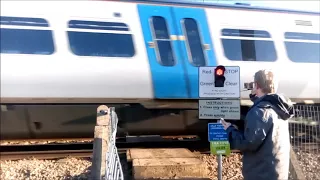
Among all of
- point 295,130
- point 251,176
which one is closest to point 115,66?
point 295,130

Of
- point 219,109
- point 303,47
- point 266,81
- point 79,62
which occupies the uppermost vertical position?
point 303,47

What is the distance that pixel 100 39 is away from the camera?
708 centimetres

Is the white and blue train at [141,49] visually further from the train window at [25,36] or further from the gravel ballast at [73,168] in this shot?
the gravel ballast at [73,168]

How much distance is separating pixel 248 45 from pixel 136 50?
215 cm

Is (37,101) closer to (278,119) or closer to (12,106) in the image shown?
(12,106)

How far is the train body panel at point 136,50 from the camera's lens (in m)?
6.73

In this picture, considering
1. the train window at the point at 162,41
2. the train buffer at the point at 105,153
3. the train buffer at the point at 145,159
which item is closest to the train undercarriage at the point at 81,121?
the train window at the point at 162,41

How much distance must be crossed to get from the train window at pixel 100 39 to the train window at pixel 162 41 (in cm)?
46

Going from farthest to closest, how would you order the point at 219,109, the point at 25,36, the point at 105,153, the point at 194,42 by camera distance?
the point at 194,42, the point at 25,36, the point at 219,109, the point at 105,153

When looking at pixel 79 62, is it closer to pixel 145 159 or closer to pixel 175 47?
pixel 175 47

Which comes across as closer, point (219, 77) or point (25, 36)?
point (219, 77)

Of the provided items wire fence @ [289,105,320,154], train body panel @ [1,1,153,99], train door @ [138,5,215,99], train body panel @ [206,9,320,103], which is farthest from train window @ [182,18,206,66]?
wire fence @ [289,105,320,154]

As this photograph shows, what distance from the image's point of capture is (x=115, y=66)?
7059 millimetres

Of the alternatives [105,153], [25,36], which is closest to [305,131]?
[105,153]
